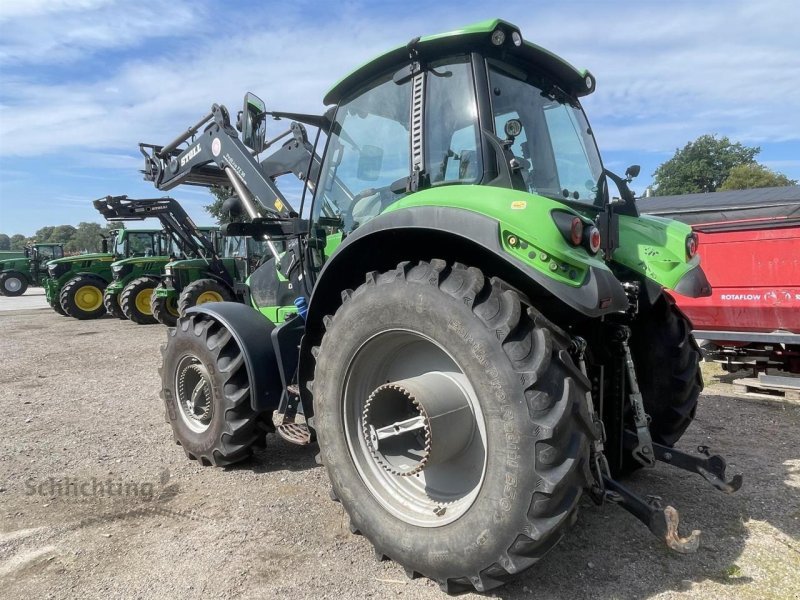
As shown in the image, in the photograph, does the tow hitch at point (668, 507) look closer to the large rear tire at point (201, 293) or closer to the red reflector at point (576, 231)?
the red reflector at point (576, 231)

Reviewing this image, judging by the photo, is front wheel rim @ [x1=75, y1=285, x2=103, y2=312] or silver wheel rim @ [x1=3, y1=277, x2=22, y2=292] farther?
silver wheel rim @ [x1=3, y1=277, x2=22, y2=292]

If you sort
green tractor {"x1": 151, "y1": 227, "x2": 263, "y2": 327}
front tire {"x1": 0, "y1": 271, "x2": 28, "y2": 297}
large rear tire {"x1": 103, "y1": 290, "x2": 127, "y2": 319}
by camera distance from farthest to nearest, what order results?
front tire {"x1": 0, "y1": 271, "x2": 28, "y2": 297}, large rear tire {"x1": 103, "y1": 290, "x2": 127, "y2": 319}, green tractor {"x1": 151, "y1": 227, "x2": 263, "y2": 327}

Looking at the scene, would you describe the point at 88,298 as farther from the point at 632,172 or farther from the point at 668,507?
the point at 668,507

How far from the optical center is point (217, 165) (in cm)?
543

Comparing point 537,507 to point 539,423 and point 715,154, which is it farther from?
point 715,154

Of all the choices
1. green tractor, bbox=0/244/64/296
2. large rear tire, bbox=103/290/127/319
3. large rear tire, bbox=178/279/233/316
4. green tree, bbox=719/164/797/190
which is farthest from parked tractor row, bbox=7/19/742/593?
green tree, bbox=719/164/797/190

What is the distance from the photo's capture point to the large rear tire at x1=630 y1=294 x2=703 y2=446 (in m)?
3.29

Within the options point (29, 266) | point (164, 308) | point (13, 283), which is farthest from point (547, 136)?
point (29, 266)

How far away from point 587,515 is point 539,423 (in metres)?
1.31

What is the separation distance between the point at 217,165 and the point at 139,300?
958cm

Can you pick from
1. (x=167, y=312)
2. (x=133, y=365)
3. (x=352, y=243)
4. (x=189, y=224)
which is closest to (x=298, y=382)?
(x=352, y=243)

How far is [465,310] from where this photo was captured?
2.19 m

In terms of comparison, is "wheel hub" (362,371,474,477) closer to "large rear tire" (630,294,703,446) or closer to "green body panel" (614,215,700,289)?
"green body panel" (614,215,700,289)

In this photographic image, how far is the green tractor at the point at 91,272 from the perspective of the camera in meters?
15.5
